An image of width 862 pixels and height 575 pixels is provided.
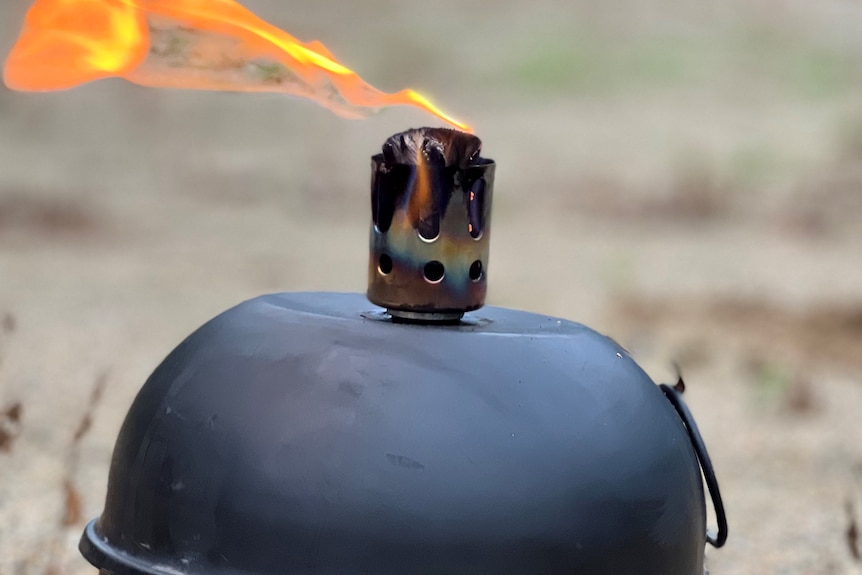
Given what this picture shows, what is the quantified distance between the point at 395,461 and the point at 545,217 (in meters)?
11.5

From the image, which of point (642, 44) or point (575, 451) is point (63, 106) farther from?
point (575, 451)

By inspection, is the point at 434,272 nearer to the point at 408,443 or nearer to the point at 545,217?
the point at 408,443

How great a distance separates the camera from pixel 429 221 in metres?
2.29

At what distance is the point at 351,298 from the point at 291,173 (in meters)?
12.3

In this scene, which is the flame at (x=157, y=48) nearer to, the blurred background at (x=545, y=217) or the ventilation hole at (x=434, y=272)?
the ventilation hole at (x=434, y=272)

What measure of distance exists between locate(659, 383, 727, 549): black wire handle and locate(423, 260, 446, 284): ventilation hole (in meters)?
0.54

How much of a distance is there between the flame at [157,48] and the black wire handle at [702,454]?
69 centimetres

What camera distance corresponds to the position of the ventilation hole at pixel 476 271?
92.5 inches

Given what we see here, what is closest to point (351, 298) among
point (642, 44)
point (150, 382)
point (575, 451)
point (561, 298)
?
point (150, 382)

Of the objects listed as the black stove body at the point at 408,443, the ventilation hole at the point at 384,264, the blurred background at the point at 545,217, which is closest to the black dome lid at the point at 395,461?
the black stove body at the point at 408,443

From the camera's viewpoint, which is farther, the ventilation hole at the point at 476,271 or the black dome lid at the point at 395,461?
the ventilation hole at the point at 476,271

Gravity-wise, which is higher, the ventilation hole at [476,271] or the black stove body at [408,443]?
the ventilation hole at [476,271]

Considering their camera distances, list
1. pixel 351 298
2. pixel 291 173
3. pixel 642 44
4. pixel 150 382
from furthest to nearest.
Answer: pixel 642 44 < pixel 291 173 < pixel 351 298 < pixel 150 382

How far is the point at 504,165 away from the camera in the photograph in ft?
50.4
